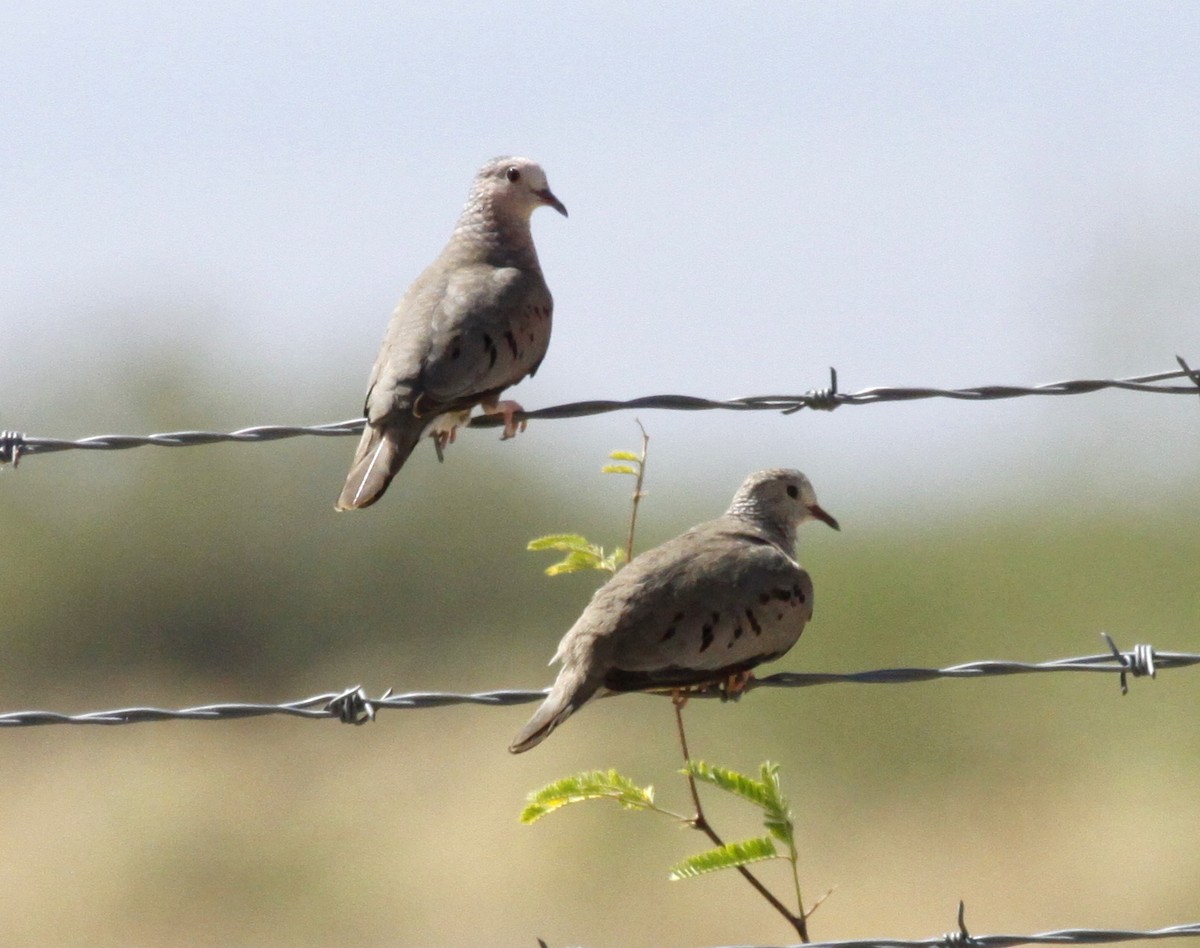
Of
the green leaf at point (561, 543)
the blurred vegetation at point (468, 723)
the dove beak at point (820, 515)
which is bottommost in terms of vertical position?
the blurred vegetation at point (468, 723)

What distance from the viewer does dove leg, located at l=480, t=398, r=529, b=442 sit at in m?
6.25

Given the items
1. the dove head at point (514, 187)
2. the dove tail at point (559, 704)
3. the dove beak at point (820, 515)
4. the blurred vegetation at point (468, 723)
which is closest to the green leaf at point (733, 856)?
the dove tail at point (559, 704)

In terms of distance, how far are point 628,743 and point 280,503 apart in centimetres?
935

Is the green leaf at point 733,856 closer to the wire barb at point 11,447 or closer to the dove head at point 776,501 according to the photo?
the wire barb at point 11,447

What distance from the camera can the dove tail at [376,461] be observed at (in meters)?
5.62

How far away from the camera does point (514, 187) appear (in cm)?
775

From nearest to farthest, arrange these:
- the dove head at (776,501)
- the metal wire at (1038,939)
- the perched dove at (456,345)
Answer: the metal wire at (1038,939) < the perched dove at (456,345) < the dove head at (776,501)

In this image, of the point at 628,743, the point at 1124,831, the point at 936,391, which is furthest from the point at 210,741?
the point at 936,391

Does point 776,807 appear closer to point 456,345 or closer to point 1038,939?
point 1038,939

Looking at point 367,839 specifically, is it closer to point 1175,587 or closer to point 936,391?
point 1175,587

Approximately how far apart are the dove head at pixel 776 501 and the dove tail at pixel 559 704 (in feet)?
5.80

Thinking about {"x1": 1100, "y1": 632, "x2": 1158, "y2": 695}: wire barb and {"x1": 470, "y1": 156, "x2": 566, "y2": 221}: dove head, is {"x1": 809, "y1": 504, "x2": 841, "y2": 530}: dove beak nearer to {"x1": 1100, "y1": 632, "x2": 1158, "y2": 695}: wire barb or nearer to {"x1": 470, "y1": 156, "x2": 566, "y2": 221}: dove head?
{"x1": 470, "y1": 156, "x2": 566, "y2": 221}: dove head

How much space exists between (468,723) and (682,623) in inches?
872

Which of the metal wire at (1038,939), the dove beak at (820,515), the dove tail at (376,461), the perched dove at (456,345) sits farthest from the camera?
the dove beak at (820,515)
